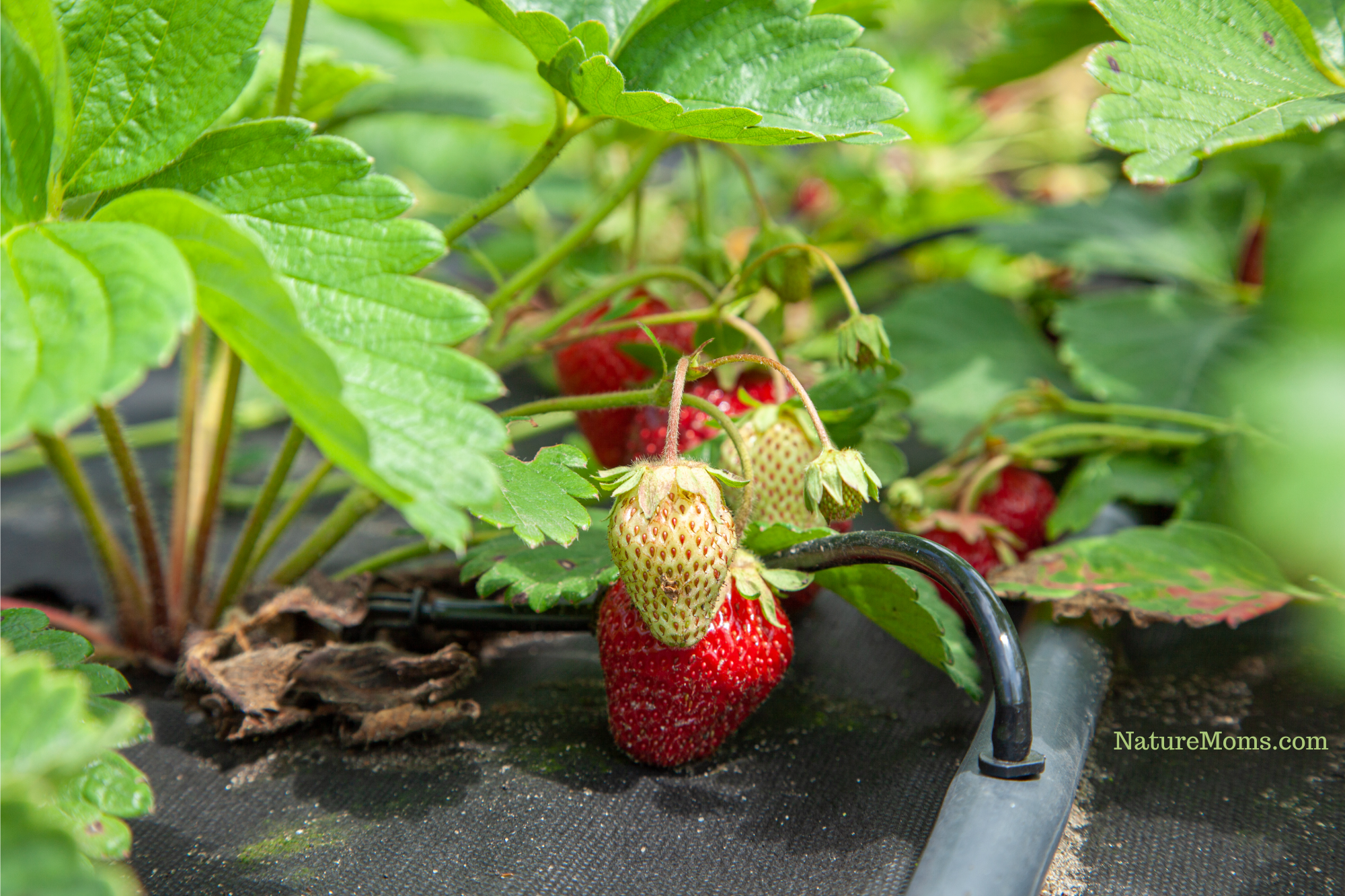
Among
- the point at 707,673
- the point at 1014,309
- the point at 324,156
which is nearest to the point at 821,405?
the point at 707,673

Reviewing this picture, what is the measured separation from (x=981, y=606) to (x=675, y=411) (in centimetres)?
15

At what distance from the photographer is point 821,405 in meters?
0.55

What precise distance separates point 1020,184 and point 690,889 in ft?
4.52

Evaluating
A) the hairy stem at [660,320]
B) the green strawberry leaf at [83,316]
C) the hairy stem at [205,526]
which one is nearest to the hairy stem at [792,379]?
the hairy stem at [660,320]

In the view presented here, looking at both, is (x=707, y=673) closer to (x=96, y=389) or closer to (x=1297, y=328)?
(x=96, y=389)

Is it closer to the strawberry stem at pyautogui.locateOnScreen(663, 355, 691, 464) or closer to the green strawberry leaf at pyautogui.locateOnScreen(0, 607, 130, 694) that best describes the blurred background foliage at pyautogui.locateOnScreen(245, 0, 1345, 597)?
the strawberry stem at pyautogui.locateOnScreen(663, 355, 691, 464)

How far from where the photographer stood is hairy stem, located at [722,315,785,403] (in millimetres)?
503

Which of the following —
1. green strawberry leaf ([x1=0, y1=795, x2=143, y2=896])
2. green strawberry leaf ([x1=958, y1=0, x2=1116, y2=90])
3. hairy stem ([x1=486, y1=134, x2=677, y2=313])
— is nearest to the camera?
green strawberry leaf ([x1=0, y1=795, x2=143, y2=896])

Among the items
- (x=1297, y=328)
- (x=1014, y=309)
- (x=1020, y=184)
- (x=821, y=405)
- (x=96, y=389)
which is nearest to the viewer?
(x=96, y=389)

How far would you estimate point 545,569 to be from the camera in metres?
0.47

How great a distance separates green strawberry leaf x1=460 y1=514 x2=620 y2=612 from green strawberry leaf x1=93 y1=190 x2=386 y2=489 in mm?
172

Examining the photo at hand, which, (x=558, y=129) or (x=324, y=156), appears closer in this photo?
(x=324, y=156)

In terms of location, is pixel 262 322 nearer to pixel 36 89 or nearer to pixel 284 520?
pixel 36 89

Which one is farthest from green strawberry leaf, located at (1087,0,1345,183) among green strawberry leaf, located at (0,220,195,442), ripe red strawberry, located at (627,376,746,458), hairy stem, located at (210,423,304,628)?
hairy stem, located at (210,423,304,628)
